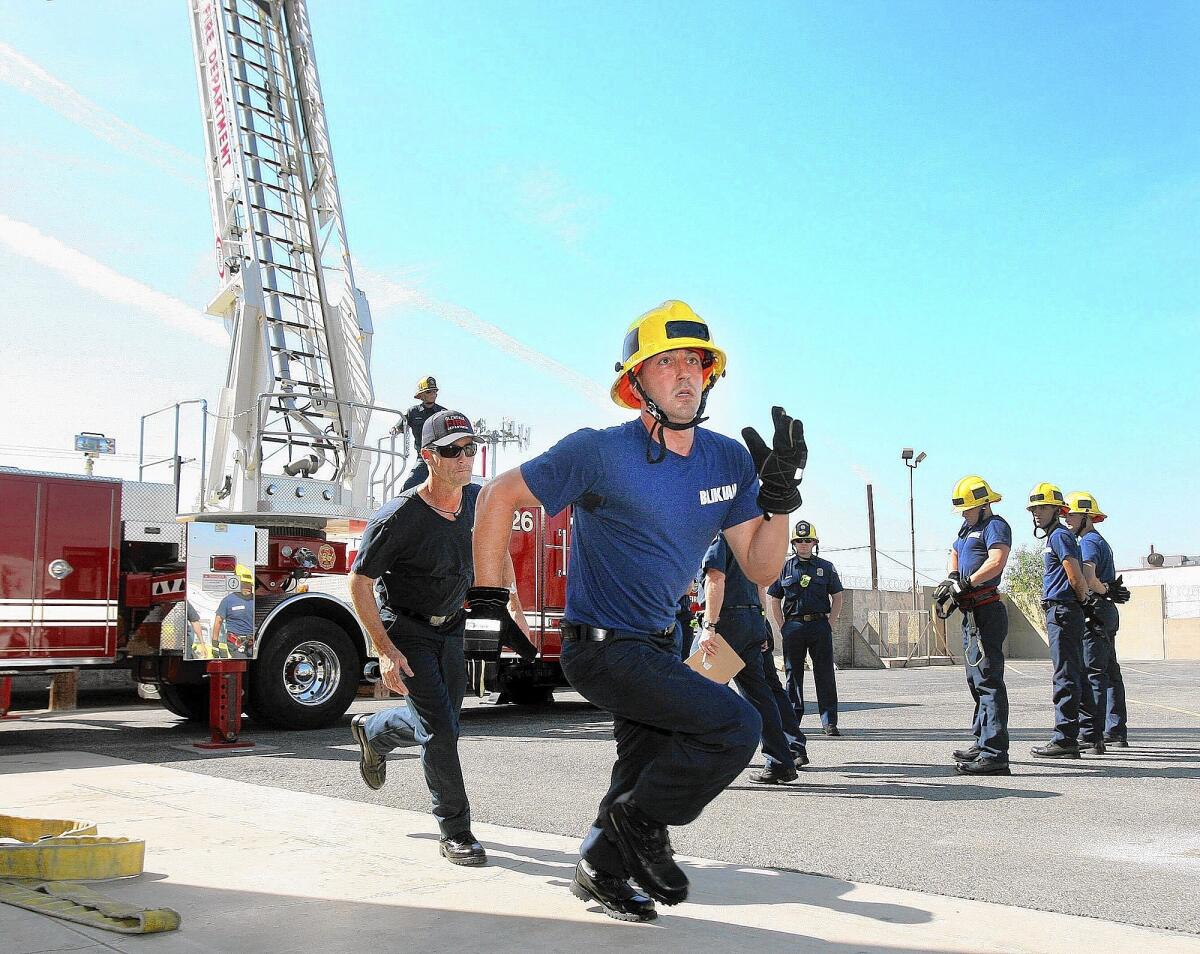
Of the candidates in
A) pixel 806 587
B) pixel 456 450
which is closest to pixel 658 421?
pixel 456 450

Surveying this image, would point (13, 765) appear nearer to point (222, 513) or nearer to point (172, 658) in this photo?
point (172, 658)

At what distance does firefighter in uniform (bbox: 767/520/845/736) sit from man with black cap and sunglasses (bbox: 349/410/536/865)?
4.94 metres

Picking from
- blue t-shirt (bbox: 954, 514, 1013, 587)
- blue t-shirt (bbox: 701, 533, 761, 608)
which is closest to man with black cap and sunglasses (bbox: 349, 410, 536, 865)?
blue t-shirt (bbox: 701, 533, 761, 608)

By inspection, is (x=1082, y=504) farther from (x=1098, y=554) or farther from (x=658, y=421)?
(x=658, y=421)

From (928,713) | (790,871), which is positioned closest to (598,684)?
(790,871)

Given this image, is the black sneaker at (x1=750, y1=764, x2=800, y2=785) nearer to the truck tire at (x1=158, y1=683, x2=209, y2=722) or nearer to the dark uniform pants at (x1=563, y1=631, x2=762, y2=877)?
the dark uniform pants at (x1=563, y1=631, x2=762, y2=877)

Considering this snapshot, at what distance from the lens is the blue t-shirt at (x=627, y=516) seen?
11.7ft

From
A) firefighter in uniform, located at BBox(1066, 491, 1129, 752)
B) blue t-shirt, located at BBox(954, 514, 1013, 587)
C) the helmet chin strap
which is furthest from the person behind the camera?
firefighter in uniform, located at BBox(1066, 491, 1129, 752)

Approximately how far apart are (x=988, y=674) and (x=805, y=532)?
2.57 metres

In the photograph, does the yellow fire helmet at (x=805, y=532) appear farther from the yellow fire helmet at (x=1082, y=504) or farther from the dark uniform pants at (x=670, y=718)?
the dark uniform pants at (x=670, y=718)

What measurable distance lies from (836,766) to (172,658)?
550 centimetres

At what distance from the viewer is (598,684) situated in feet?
11.7

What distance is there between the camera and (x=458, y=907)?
Result: 381 cm

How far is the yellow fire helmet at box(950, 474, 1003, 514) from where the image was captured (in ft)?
26.5
